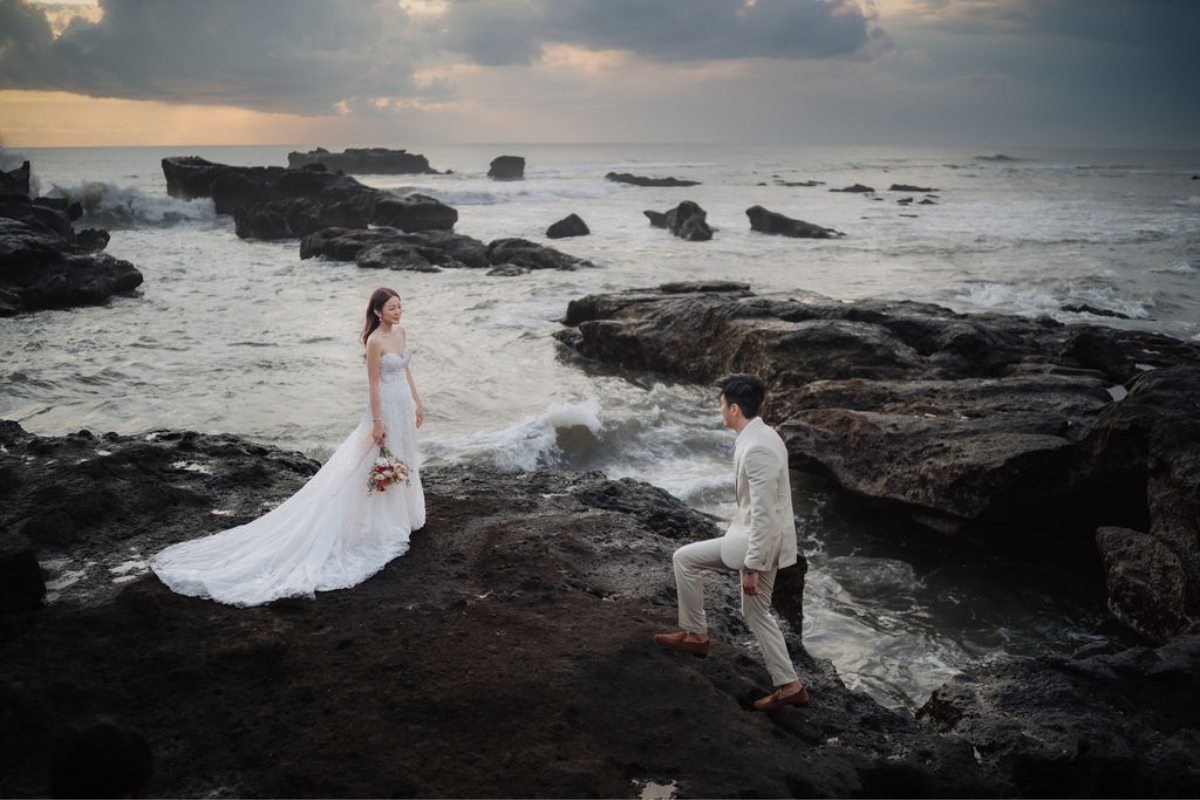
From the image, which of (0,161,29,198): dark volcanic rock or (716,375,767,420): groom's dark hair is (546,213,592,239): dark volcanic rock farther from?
(716,375,767,420): groom's dark hair

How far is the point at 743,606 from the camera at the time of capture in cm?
437

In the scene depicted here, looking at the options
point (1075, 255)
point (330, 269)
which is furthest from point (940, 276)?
point (330, 269)

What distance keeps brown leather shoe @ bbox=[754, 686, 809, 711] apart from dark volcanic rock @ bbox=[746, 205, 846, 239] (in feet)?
114

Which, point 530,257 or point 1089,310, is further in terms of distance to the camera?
point 530,257

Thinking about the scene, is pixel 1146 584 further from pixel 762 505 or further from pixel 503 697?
pixel 503 697

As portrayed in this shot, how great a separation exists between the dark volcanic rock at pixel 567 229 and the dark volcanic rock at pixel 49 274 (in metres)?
18.1

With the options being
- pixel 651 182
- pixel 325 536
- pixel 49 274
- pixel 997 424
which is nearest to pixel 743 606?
pixel 325 536

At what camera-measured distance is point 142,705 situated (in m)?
4.00

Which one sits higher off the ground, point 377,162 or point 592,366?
point 377,162

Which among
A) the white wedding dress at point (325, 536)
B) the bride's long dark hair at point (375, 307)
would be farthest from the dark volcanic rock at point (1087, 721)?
the bride's long dark hair at point (375, 307)

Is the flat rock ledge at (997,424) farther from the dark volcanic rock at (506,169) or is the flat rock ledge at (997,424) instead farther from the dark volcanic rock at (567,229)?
the dark volcanic rock at (506,169)

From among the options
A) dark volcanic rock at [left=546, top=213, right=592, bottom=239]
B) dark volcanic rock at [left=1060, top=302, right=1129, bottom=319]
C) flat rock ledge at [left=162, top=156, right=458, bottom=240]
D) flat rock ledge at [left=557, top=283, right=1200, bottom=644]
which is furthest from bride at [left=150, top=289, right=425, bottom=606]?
flat rock ledge at [left=162, top=156, right=458, bottom=240]

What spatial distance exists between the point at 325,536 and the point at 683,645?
2.78 meters

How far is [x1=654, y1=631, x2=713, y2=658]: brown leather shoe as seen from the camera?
4605mm
